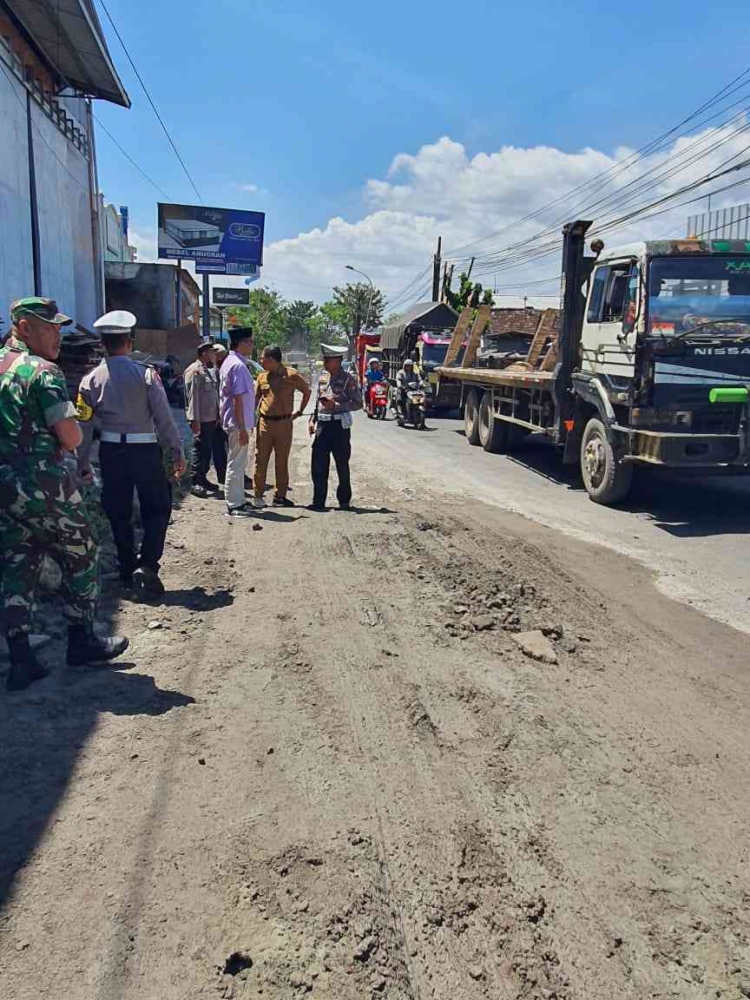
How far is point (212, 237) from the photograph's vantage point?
2948 cm

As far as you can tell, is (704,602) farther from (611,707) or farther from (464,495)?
(464,495)

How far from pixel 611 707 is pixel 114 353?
3578mm

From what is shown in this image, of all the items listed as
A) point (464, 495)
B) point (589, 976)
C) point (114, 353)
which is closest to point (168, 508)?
point (114, 353)

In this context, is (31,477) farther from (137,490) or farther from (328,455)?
(328,455)

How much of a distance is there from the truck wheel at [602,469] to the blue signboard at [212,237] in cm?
2157

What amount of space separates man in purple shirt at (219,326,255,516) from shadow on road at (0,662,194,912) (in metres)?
3.83

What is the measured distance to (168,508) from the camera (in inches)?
207

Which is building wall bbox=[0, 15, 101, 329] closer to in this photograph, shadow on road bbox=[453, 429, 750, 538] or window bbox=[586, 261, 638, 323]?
window bbox=[586, 261, 638, 323]

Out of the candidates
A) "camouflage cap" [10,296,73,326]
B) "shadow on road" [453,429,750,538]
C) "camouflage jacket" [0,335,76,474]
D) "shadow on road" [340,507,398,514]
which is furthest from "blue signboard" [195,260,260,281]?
"camouflage jacket" [0,335,76,474]

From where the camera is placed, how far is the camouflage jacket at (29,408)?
358 cm

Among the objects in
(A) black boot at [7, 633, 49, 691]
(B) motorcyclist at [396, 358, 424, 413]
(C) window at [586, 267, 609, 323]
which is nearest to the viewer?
(A) black boot at [7, 633, 49, 691]

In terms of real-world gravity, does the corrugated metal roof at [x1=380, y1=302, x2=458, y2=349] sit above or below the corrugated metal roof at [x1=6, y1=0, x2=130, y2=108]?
below

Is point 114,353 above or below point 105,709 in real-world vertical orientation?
above

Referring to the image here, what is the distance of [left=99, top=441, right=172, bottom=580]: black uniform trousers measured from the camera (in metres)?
5.09
